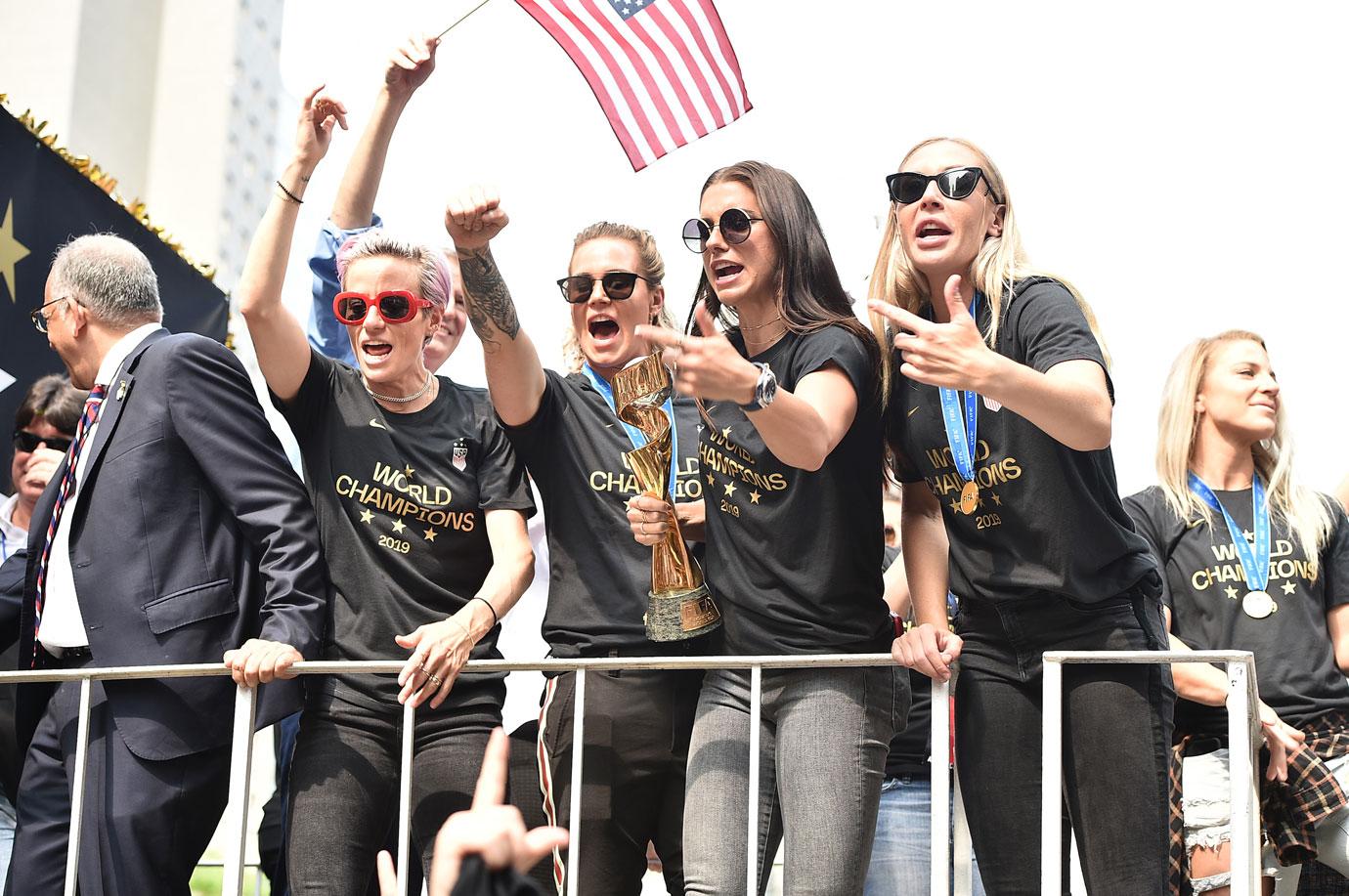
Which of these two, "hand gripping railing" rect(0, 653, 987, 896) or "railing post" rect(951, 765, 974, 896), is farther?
"railing post" rect(951, 765, 974, 896)

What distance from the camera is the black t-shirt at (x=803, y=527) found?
3.29 meters

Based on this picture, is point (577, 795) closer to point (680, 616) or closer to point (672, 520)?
point (680, 616)

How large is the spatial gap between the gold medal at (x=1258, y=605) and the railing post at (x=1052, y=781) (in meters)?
1.69

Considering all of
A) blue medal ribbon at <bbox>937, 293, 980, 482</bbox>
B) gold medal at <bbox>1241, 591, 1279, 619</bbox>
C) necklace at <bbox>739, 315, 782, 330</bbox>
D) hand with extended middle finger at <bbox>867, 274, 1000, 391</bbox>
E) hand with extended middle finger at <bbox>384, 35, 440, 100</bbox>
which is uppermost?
hand with extended middle finger at <bbox>384, 35, 440, 100</bbox>

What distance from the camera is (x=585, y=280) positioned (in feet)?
13.3

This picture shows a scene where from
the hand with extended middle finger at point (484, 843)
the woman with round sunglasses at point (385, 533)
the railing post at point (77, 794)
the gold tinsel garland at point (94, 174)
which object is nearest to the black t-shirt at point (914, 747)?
the woman with round sunglasses at point (385, 533)

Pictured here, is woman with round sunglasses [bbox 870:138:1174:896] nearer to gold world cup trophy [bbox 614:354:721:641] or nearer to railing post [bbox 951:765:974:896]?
railing post [bbox 951:765:974:896]

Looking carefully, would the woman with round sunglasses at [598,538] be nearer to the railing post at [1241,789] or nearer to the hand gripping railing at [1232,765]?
the hand gripping railing at [1232,765]

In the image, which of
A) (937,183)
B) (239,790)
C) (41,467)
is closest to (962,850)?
(937,183)

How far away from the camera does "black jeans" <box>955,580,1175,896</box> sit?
299 centimetres

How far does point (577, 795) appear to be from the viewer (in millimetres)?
3350

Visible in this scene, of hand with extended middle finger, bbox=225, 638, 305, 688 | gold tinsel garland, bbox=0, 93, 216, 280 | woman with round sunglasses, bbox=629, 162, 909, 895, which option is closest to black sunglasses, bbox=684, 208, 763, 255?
woman with round sunglasses, bbox=629, 162, 909, 895

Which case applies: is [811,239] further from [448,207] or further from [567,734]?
[567,734]

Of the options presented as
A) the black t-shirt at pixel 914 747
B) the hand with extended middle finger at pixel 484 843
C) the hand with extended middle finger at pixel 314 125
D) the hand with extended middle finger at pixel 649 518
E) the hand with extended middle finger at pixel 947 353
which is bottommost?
the black t-shirt at pixel 914 747
